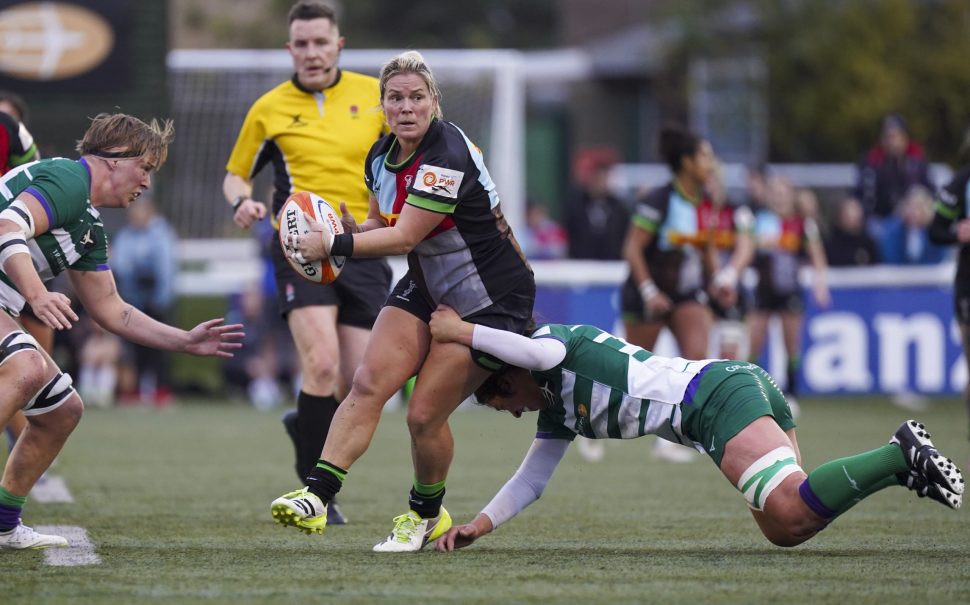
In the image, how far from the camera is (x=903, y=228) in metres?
16.4

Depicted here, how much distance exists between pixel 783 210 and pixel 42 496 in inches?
352

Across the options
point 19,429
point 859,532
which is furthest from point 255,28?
point 859,532

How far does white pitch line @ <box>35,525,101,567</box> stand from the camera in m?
5.61

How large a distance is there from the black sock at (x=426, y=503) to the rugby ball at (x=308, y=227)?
996 millimetres

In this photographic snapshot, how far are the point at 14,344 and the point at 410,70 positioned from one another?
72.5 inches

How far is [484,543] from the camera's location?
6.32m

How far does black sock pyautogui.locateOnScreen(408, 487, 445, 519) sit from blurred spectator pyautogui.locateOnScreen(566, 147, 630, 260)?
34.3 ft

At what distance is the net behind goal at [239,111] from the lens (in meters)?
17.1

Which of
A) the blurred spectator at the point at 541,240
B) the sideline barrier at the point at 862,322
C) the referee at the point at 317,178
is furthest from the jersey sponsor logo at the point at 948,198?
the blurred spectator at the point at 541,240

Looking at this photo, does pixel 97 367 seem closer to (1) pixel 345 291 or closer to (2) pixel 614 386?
(1) pixel 345 291

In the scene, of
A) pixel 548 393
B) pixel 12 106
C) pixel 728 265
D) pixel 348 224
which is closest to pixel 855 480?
pixel 548 393

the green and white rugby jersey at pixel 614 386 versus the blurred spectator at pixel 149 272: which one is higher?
the green and white rugby jersey at pixel 614 386

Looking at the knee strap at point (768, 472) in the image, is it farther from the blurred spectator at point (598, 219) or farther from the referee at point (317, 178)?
the blurred spectator at point (598, 219)

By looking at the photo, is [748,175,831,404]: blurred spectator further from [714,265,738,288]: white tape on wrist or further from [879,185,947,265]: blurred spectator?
[714,265,738,288]: white tape on wrist
